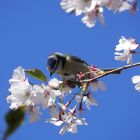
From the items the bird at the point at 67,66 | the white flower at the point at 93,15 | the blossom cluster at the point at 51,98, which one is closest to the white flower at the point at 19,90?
the blossom cluster at the point at 51,98

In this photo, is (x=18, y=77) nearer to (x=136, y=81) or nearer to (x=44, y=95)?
(x=44, y=95)

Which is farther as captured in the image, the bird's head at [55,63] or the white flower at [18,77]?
the bird's head at [55,63]

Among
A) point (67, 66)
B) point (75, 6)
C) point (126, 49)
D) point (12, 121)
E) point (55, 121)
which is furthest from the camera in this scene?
point (67, 66)

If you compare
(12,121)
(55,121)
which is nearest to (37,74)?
(55,121)

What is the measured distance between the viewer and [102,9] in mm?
1091

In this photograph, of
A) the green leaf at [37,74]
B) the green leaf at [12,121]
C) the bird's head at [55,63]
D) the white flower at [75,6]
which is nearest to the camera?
the green leaf at [12,121]

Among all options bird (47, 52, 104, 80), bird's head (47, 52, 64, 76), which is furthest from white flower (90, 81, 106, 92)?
bird's head (47, 52, 64, 76)

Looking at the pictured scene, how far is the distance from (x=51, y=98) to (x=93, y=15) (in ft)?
2.16

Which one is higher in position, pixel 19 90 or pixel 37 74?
pixel 37 74

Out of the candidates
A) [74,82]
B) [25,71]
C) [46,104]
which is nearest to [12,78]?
[25,71]

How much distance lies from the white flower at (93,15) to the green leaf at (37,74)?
2.02 ft

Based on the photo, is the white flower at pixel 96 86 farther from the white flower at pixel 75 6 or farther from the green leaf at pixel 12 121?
the green leaf at pixel 12 121

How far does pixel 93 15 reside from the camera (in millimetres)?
1055

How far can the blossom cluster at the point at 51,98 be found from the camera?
1.49 metres
